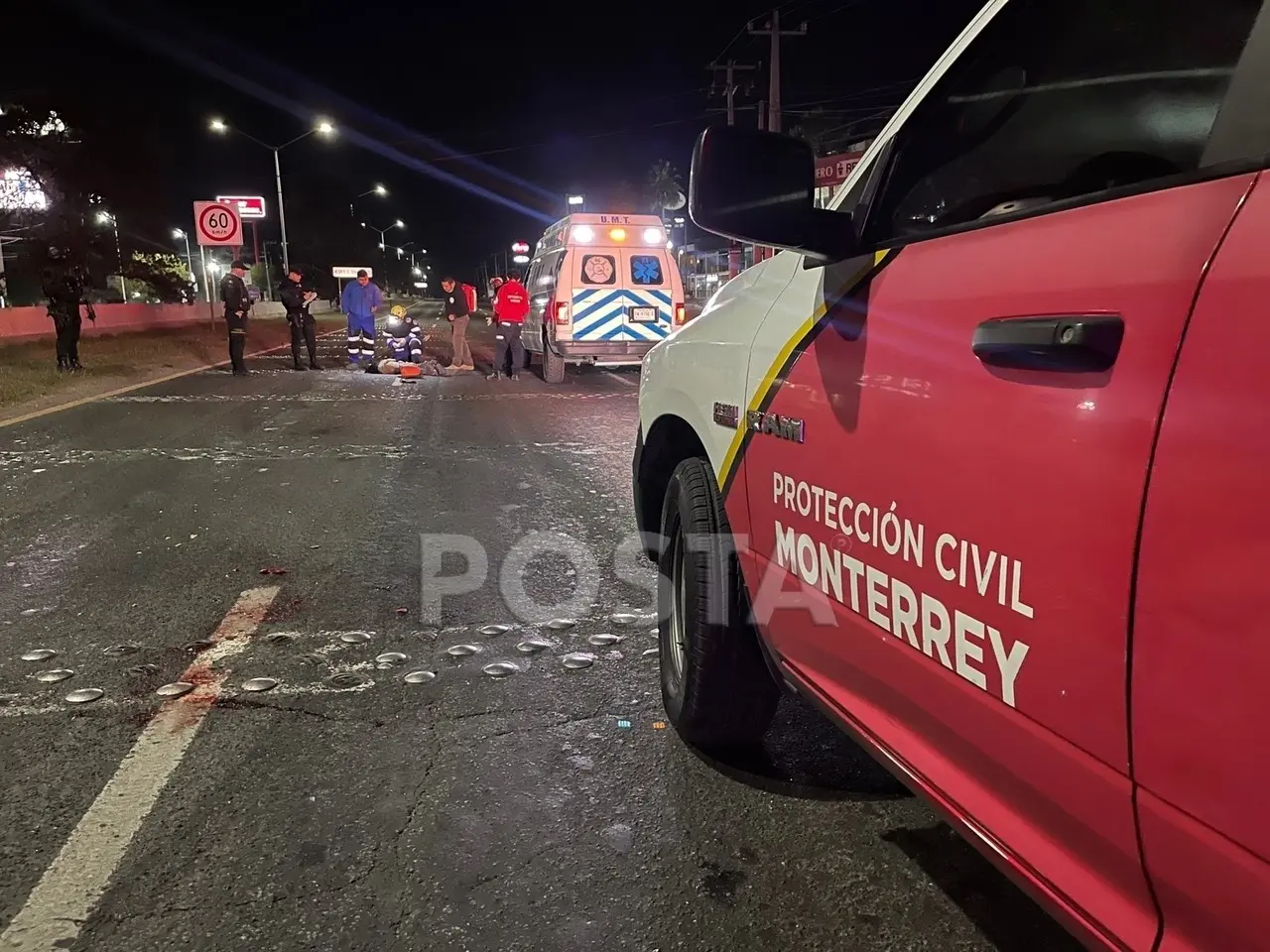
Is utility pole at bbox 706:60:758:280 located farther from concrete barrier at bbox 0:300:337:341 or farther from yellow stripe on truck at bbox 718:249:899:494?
yellow stripe on truck at bbox 718:249:899:494

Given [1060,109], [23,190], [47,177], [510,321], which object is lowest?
[510,321]

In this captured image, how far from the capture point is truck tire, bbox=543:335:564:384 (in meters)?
14.4

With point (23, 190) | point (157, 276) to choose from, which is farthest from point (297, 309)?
point (157, 276)

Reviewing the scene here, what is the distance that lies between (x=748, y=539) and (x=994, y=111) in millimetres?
1160

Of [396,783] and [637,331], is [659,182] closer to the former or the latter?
[637,331]

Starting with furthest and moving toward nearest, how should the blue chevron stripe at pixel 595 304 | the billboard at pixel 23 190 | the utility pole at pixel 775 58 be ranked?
the utility pole at pixel 775 58, the billboard at pixel 23 190, the blue chevron stripe at pixel 595 304

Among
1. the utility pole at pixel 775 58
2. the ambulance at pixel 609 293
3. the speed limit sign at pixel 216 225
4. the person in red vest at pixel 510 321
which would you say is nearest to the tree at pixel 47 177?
the speed limit sign at pixel 216 225

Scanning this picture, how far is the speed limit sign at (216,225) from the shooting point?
22.2 m

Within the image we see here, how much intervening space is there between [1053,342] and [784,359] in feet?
2.93

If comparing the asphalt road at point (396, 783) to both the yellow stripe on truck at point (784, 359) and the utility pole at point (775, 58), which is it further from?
the utility pole at point (775, 58)

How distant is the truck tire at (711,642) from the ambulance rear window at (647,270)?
1179 cm

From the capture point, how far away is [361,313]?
52.6ft

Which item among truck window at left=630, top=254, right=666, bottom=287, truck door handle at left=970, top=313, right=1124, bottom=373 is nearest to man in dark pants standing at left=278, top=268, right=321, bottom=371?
truck window at left=630, top=254, right=666, bottom=287

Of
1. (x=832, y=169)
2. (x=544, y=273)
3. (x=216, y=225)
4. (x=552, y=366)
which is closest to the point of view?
(x=552, y=366)
